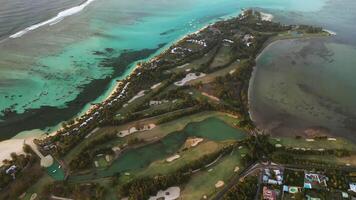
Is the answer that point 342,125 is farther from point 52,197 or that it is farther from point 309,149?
point 52,197

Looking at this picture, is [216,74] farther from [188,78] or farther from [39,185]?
[39,185]

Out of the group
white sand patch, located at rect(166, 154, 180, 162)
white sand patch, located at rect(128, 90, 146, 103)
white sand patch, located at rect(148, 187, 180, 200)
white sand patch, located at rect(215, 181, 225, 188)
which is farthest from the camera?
white sand patch, located at rect(128, 90, 146, 103)

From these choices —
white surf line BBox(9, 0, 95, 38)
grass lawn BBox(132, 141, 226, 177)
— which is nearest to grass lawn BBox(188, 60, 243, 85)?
grass lawn BBox(132, 141, 226, 177)

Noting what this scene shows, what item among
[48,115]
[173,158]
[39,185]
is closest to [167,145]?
[173,158]

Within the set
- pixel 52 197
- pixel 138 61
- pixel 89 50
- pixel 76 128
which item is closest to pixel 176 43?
pixel 138 61

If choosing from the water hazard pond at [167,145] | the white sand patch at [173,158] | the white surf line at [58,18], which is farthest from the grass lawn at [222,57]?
the white surf line at [58,18]

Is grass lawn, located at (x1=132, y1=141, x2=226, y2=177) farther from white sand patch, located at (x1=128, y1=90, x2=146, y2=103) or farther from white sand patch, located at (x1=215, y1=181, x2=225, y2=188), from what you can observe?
white sand patch, located at (x1=128, y1=90, x2=146, y2=103)

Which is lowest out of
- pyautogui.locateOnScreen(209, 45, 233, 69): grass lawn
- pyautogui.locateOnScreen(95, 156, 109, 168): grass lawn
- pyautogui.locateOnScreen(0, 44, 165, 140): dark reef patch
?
pyautogui.locateOnScreen(95, 156, 109, 168): grass lawn
